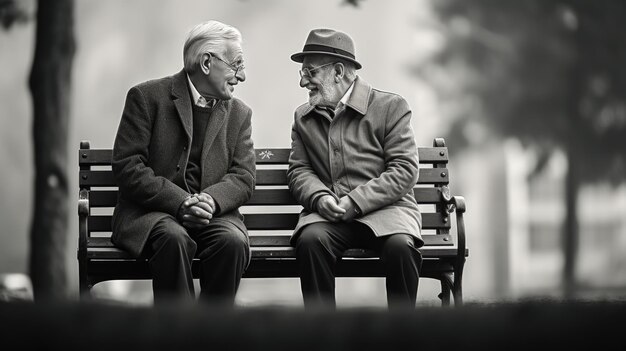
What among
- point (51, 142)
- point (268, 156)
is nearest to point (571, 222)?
point (51, 142)

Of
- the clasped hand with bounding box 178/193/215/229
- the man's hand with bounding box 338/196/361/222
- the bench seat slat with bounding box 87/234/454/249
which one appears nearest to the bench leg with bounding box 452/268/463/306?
the bench seat slat with bounding box 87/234/454/249

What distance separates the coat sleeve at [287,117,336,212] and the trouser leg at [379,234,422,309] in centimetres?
47

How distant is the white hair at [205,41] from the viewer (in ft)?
16.6

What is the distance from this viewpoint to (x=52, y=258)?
29.7ft

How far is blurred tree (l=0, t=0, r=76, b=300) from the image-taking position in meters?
9.07

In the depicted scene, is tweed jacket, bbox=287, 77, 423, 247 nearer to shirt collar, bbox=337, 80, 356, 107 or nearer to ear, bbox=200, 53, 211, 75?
shirt collar, bbox=337, 80, 356, 107

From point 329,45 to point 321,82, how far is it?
0.19m

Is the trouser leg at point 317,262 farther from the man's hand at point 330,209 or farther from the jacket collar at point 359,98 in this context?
the jacket collar at point 359,98

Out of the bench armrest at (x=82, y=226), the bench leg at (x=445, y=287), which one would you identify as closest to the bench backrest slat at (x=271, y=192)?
the bench leg at (x=445, y=287)

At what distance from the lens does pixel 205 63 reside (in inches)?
200

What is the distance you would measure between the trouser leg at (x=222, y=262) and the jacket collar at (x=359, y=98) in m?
0.93

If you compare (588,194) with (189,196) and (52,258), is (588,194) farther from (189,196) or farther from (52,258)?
(189,196)

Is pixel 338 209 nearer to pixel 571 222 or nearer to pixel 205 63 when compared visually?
pixel 205 63

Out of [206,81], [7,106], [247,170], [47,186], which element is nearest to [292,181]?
[247,170]
